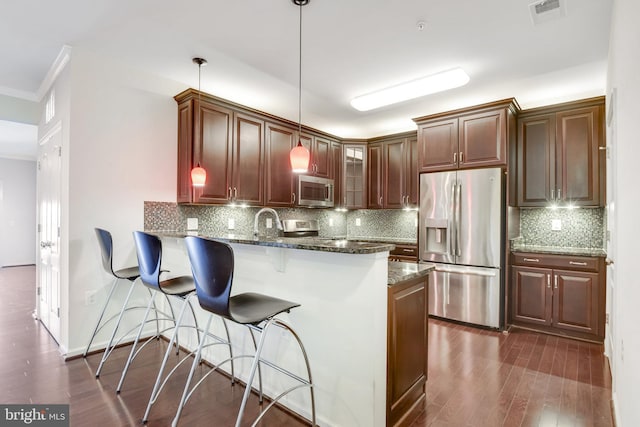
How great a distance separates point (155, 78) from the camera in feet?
10.6

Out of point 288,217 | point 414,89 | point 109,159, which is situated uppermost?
point 414,89

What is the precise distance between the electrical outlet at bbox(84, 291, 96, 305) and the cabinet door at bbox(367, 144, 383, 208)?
12.5 ft

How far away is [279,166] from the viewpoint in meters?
4.18

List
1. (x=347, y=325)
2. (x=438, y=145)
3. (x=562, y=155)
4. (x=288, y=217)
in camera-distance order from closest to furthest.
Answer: (x=347, y=325) < (x=562, y=155) < (x=438, y=145) < (x=288, y=217)

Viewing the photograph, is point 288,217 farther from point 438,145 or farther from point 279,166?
point 438,145

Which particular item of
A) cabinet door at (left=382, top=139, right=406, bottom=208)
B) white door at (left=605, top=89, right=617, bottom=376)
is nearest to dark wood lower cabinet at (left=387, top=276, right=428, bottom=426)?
white door at (left=605, top=89, right=617, bottom=376)

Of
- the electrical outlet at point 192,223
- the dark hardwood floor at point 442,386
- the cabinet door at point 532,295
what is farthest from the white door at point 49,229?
the cabinet door at point 532,295

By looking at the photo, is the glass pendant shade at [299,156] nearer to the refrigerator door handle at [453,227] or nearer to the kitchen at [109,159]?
the kitchen at [109,159]

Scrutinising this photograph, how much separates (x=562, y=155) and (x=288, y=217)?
11.7 feet

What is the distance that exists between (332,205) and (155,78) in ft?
9.56

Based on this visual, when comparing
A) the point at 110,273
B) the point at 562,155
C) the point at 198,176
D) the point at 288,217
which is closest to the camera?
the point at 110,273

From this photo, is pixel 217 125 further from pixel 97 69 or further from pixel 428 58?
pixel 428 58

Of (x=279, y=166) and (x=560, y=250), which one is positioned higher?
(x=279, y=166)

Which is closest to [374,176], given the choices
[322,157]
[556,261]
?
[322,157]
